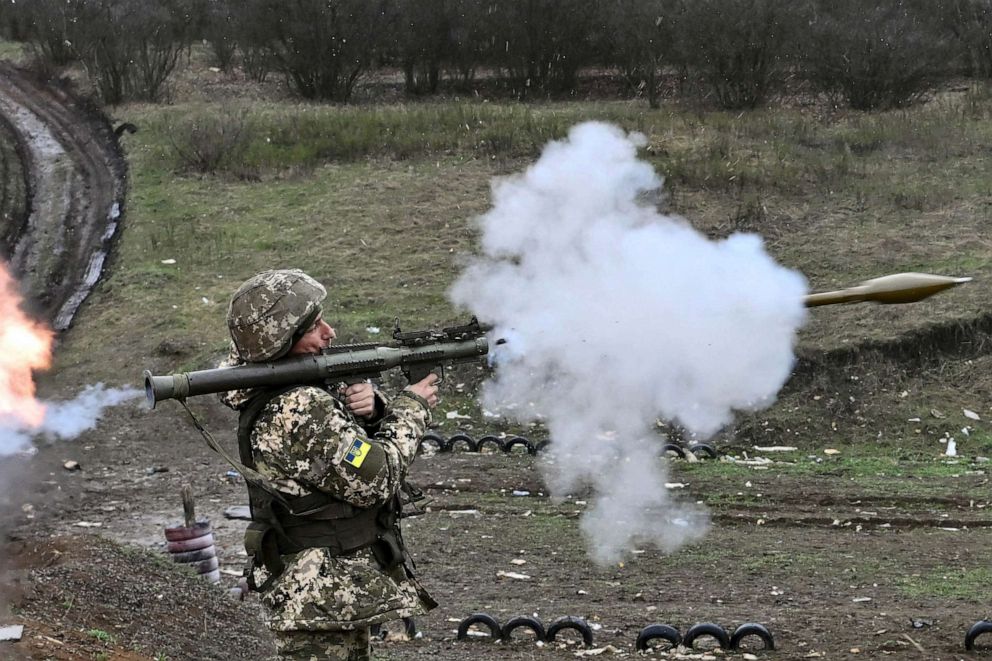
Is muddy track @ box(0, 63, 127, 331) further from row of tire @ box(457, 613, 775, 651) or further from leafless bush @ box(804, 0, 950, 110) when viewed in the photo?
leafless bush @ box(804, 0, 950, 110)

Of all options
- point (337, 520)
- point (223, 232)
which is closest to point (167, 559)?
point (337, 520)

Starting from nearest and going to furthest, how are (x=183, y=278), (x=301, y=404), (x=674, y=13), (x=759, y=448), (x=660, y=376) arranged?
(x=301, y=404) → (x=660, y=376) → (x=759, y=448) → (x=183, y=278) → (x=674, y=13)

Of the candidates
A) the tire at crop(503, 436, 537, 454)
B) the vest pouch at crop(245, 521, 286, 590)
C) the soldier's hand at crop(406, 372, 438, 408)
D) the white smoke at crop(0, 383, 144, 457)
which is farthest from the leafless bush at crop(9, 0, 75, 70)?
the vest pouch at crop(245, 521, 286, 590)

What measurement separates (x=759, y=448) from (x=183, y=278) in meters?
8.63

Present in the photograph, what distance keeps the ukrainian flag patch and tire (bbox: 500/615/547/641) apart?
306 centimetres

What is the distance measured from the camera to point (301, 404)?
4.50 meters

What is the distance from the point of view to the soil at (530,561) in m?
7.02

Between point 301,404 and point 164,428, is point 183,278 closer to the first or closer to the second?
point 164,428

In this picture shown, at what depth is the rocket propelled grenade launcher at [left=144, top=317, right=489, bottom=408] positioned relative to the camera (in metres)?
4.58

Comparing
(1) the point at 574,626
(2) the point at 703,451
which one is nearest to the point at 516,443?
(2) the point at 703,451

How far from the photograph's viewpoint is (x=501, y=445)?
40.1ft

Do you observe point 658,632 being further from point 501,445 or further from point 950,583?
point 501,445

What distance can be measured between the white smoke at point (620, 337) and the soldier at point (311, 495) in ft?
13.7

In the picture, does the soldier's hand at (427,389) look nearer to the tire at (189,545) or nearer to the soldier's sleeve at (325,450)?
the soldier's sleeve at (325,450)
